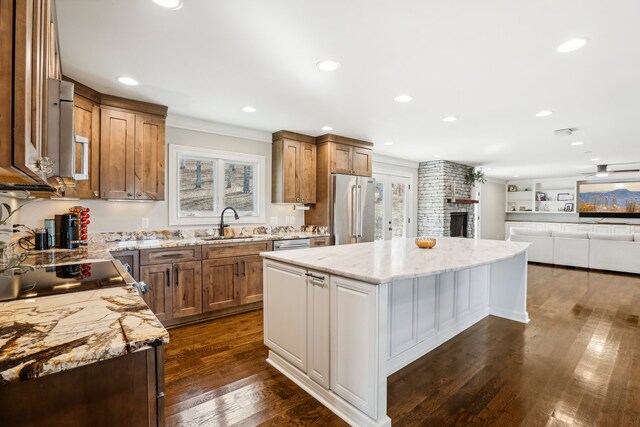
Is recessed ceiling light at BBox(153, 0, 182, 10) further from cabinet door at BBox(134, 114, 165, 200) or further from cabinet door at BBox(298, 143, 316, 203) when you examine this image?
cabinet door at BBox(298, 143, 316, 203)

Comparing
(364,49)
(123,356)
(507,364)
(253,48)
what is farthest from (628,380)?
(253,48)

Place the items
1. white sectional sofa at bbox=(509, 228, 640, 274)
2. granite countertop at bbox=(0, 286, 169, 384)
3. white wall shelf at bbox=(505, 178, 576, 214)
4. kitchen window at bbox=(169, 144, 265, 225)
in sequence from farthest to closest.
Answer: white wall shelf at bbox=(505, 178, 576, 214) < white sectional sofa at bbox=(509, 228, 640, 274) < kitchen window at bbox=(169, 144, 265, 225) < granite countertop at bbox=(0, 286, 169, 384)

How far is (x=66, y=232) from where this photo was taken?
2703mm

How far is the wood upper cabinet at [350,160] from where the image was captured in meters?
4.64

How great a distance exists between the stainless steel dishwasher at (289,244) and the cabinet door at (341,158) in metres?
1.16

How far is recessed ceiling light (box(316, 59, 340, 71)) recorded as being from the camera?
2.35 m

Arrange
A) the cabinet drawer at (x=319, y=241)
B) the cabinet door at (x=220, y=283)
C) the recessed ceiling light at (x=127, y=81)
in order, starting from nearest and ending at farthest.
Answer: the recessed ceiling light at (x=127, y=81) → the cabinet door at (x=220, y=283) → the cabinet drawer at (x=319, y=241)

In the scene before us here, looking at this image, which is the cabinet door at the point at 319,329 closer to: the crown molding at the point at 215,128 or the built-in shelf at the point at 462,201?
the crown molding at the point at 215,128

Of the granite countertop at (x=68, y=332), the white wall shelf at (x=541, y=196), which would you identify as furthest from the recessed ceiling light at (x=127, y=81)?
the white wall shelf at (x=541, y=196)

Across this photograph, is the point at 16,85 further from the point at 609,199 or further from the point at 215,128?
the point at 609,199

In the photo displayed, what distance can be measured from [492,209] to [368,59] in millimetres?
9436

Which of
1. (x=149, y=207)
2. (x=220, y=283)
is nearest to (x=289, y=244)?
(x=220, y=283)

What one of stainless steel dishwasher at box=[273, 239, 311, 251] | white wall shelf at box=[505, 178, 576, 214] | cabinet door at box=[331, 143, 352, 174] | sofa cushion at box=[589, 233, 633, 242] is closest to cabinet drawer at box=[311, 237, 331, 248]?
stainless steel dishwasher at box=[273, 239, 311, 251]

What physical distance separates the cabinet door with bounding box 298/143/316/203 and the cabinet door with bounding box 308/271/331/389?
2577 mm
